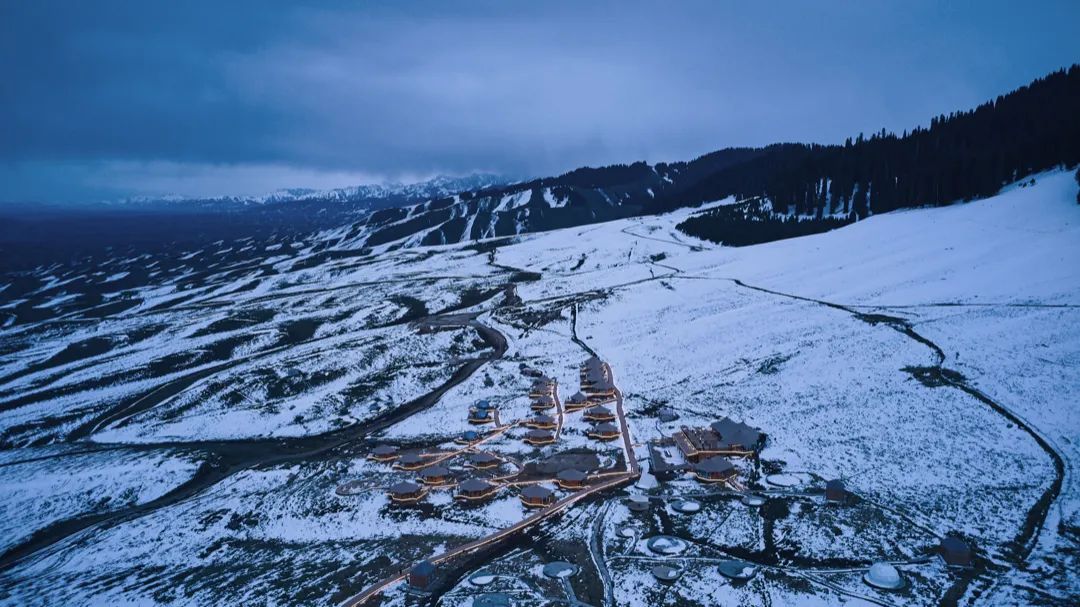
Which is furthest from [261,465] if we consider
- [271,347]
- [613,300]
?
[613,300]

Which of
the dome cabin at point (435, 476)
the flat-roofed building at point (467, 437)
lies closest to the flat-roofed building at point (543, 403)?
the flat-roofed building at point (467, 437)

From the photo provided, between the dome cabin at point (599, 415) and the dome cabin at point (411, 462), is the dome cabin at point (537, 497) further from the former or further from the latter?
the dome cabin at point (599, 415)

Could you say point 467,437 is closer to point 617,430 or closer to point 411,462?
point 411,462

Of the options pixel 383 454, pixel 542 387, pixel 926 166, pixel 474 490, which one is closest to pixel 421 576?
pixel 474 490

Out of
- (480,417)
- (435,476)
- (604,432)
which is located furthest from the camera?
(480,417)

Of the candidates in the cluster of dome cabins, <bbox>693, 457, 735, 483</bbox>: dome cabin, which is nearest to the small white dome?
<bbox>693, 457, 735, 483</bbox>: dome cabin

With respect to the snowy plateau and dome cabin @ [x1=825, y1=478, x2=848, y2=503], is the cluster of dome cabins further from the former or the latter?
dome cabin @ [x1=825, y1=478, x2=848, y2=503]

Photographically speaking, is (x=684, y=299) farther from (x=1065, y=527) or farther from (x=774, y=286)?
(x=1065, y=527)
